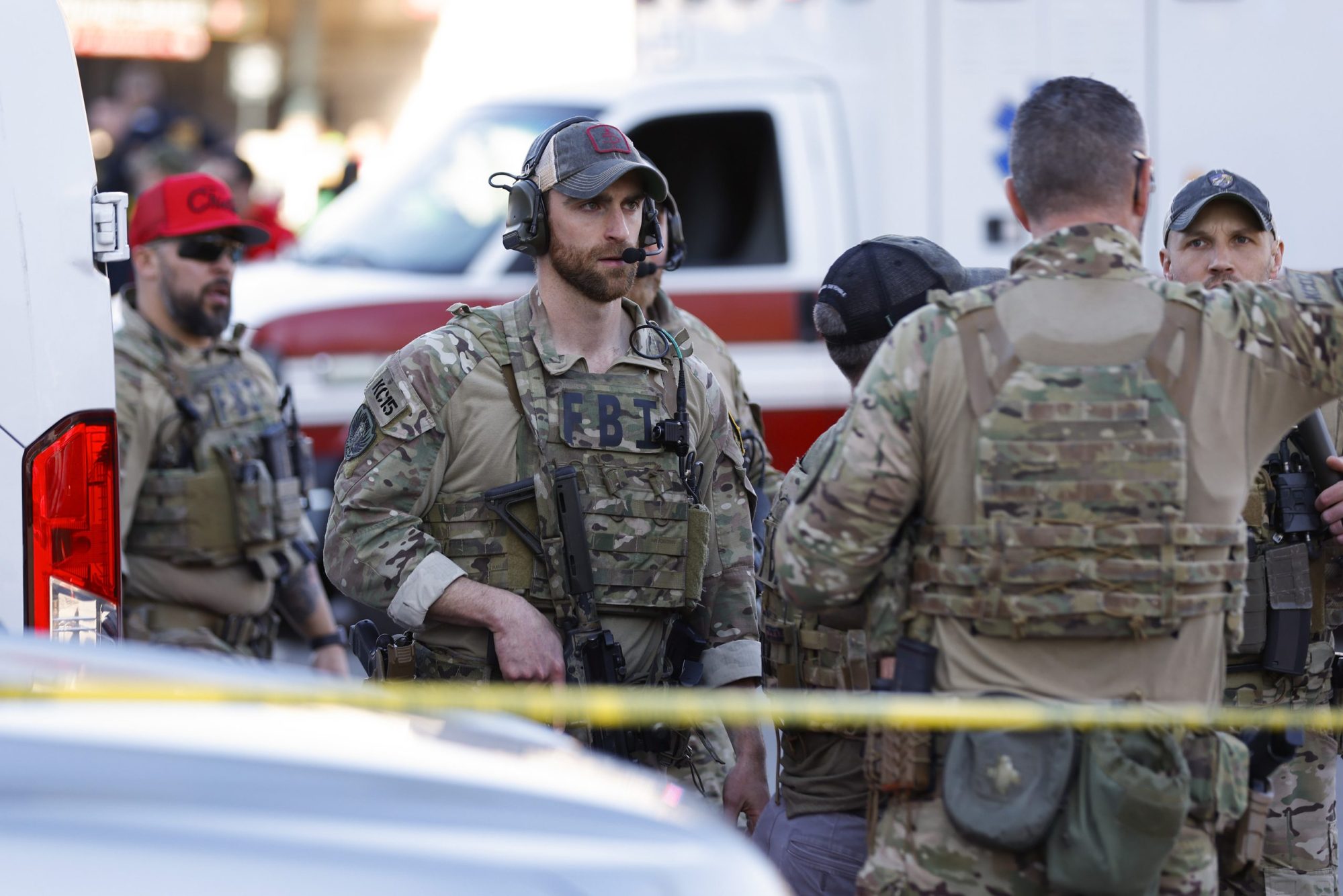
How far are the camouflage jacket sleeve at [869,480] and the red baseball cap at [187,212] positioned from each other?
2.99 m

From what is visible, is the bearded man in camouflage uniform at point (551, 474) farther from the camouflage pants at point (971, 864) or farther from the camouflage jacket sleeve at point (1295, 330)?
the camouflage jacket sleeve at point (1295, 330)

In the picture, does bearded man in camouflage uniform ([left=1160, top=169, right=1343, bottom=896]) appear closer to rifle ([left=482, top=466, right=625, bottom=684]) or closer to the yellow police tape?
the yellow police tape

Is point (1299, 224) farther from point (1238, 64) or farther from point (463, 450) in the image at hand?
point (463, 450)

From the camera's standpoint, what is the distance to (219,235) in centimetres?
508

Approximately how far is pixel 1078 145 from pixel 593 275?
1.15m

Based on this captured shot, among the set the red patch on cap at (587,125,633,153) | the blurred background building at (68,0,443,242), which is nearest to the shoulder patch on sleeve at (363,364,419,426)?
the red patch on cap at (587,125,633,153)

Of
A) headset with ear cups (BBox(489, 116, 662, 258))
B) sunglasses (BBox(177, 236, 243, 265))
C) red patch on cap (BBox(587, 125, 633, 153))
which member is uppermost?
red patch on cap (BBox(587, 125, 633, 153))

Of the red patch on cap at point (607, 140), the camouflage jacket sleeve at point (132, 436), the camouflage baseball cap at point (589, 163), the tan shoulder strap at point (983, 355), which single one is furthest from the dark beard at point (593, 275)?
the camouflage jacket sleeve at point (132, 436)

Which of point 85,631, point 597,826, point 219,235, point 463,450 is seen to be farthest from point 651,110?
point 597,826

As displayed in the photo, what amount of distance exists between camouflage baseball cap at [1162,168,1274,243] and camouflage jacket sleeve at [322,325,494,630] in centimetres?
185

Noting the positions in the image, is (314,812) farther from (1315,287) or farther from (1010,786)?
(1315,287)

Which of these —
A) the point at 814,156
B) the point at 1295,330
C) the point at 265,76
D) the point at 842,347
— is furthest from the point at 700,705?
the point at 265,76

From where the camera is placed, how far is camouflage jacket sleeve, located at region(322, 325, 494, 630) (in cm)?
329

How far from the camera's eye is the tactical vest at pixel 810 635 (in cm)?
308
